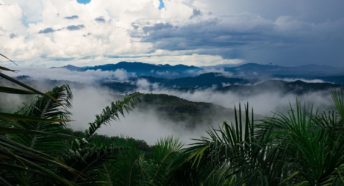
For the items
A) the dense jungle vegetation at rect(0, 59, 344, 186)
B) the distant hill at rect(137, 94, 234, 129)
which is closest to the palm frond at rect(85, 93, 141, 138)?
the dense jungle vegetation at rect(0, 59, 344, 186)

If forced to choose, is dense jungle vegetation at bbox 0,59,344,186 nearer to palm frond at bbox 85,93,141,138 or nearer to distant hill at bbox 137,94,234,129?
palm frond at bbox 85,93,141,138

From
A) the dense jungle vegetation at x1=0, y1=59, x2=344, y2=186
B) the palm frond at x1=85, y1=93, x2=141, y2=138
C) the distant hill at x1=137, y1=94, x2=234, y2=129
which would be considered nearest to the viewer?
the dense jungle vegetation at x1=0, y1=59, x2=344, y2=186

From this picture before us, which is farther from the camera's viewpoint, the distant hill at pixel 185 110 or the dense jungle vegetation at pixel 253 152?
the distant hill at pixel 185 110

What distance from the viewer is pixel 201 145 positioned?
5.31m

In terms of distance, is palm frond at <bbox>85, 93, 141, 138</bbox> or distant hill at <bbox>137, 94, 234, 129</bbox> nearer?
palm frond at <bbox>85, 93, 141, 138</bbox>

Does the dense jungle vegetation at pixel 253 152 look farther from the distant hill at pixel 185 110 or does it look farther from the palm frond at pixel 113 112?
the distant hill at pixel 185 110

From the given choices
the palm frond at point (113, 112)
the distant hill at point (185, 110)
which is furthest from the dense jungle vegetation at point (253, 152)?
the distant hill at point (185, 110)

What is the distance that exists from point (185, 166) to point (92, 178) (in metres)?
1.50

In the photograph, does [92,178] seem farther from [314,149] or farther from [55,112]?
[314,149]

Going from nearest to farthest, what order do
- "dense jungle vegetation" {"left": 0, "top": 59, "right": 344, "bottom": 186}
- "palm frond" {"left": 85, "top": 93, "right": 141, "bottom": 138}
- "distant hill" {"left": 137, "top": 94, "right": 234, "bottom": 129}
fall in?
"dense jungle vegetation" {"left": 0, "top": 59, "right": 344, "bottom": 186}, "palm frond" {"left": 85, "top": 93, "right": 141, "bottom": 138}, "distant hill" {"left": 137, "top": 94, "right": 234, "bottom": 129}

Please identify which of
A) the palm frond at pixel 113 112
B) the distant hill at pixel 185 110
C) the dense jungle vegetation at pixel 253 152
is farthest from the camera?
the distant hill at pixel 185 110

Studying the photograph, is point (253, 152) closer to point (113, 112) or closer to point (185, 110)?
point (113, 112)

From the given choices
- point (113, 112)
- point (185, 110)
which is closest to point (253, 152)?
point (113, 112)

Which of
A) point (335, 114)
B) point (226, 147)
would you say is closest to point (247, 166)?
point (226, 147)
